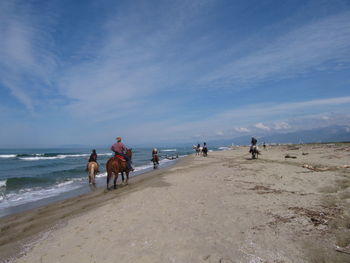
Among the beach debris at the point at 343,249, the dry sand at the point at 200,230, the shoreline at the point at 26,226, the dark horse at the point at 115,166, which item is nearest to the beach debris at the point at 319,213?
the dry sand at the point at 200,230

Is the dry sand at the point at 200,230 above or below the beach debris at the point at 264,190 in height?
below

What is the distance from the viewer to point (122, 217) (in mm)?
6305

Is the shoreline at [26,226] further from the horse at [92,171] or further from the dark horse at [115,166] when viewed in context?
the horse at [92,171]

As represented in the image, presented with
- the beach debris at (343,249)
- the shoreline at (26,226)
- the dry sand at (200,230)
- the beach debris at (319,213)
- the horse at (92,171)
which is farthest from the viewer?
the horse at (92,171)

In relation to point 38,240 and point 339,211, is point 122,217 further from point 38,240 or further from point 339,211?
point 339,211

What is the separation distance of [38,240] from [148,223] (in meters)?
2.77

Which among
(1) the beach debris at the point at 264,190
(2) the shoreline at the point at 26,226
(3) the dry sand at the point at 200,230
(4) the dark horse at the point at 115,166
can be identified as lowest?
(2) the shoreline at the point at 26,226

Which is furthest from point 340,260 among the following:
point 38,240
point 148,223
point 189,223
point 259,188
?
point 38,240

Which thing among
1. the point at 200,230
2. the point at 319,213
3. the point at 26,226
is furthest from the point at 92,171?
the point at 319,213

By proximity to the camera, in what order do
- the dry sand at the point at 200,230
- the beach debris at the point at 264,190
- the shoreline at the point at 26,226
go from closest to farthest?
the dry sand at the point at 200,230, the shoreline at the point at 26,226, the beach debris at the point at 264,190

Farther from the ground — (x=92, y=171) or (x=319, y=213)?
(x=92, y=171)

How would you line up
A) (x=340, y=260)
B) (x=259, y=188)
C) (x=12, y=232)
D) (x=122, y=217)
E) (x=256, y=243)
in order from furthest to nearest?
(x=259, y=188), (x=12, y=232), (x=122, y=217), (x=256, y=243), (x=340, y=260)

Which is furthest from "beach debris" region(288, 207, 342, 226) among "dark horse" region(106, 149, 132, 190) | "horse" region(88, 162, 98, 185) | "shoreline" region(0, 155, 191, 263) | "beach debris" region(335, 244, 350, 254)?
"horse" region(88, 162, 98, 185)

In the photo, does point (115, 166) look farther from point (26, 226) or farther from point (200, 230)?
point (200, 230)
